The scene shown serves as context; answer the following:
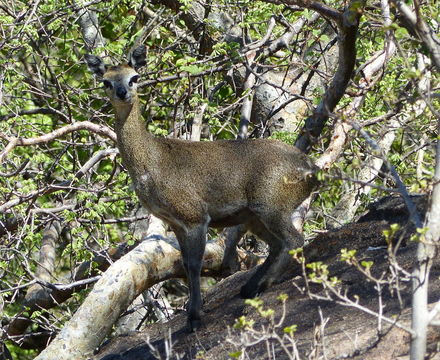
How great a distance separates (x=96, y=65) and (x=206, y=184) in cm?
173

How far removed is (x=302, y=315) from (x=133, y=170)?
2.18 metres

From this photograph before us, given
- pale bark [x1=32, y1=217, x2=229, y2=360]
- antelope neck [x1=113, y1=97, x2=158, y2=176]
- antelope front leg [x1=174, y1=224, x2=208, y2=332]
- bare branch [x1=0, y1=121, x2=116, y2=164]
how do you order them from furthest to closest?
pale bark [x1=32, y1=217, x2=229, y2=360] → antelope neck [x1=113, y1=97, x2=158, y2=176] → antelope front leg [x1=174, y1=224, x2=208, y2=332] → bare branch [x1=0, y1=121, x2=116, y2=164]

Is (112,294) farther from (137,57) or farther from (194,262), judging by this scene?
(137,57)

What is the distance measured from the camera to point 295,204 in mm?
7773

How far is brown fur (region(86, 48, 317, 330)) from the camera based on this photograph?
25.2 ft

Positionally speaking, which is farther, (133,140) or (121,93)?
(133,140)

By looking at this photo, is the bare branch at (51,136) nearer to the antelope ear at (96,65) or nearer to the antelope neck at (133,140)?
the antelope ear at (96,65)

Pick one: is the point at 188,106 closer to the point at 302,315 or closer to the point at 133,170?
the point at 133,170

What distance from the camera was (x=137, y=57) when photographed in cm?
832

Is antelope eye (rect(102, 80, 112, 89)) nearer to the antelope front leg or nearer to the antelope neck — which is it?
the antelope neck

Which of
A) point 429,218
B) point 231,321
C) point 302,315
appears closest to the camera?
point 429,218

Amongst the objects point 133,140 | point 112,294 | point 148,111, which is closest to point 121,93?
point 133,140

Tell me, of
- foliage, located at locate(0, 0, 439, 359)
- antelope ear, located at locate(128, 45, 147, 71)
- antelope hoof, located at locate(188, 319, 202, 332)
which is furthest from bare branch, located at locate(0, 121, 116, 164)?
antelope hoof, located at locate(188, 319, 202, 332)

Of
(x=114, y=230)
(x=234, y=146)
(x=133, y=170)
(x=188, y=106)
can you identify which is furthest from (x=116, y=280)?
(x=114, y=230)
